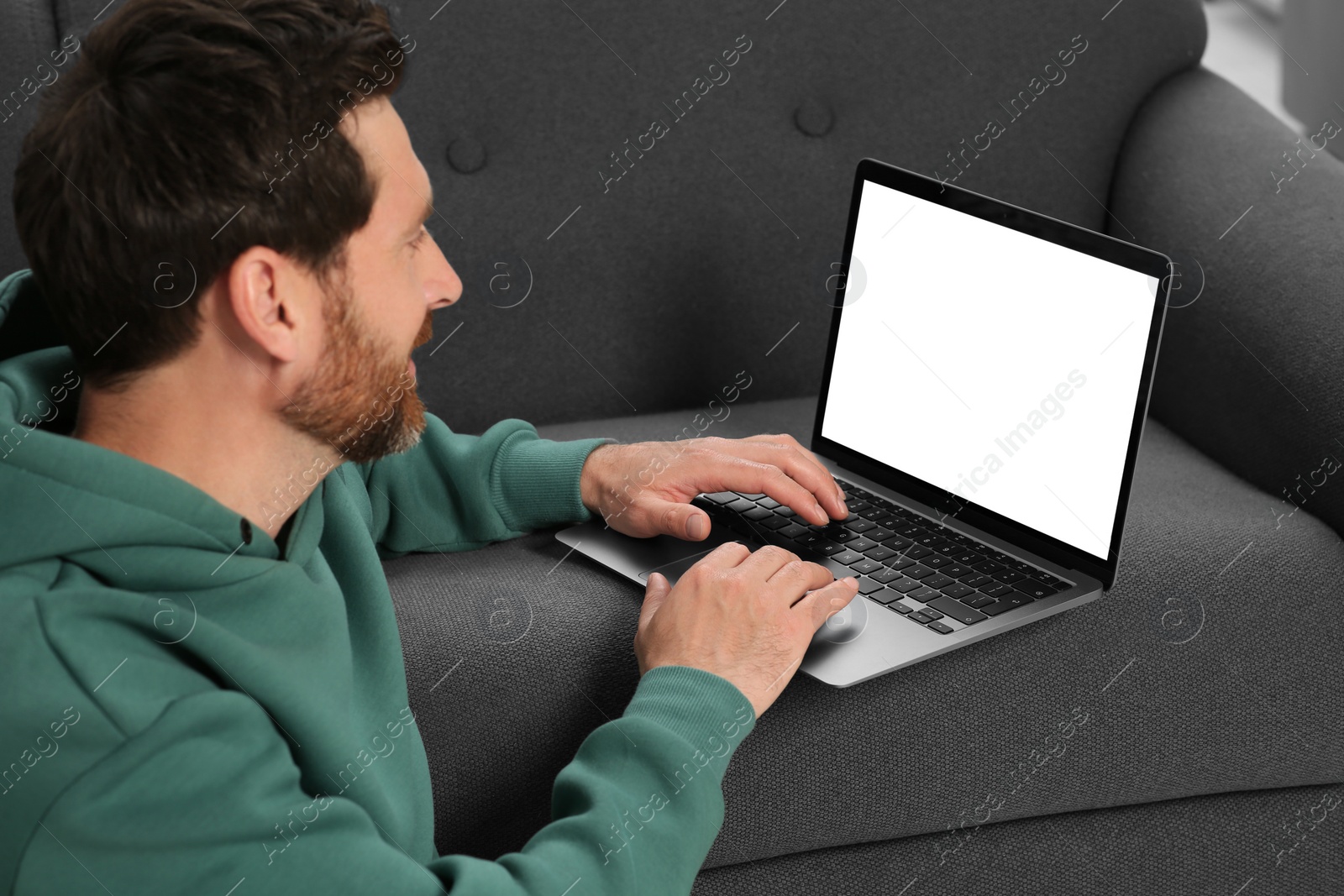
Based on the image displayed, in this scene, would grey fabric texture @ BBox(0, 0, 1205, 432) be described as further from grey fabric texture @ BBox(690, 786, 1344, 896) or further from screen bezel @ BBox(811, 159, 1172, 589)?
Answer: grey fabric texture @ BBox(690, 786, 1344, 896)

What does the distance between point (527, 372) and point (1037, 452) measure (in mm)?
655

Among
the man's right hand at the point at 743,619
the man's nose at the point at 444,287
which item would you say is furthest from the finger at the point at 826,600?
the man's nose at the point at 444,287

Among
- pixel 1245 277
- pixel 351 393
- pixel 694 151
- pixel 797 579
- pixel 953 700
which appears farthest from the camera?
pixel 694 151

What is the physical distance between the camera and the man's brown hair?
0.73 m

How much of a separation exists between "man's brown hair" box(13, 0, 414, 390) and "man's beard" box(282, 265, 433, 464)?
1.6 inches

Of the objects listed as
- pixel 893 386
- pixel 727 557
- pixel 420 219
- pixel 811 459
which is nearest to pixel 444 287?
pixel 420 219

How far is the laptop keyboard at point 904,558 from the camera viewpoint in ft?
3.52

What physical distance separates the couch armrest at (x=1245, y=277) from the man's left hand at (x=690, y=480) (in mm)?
535

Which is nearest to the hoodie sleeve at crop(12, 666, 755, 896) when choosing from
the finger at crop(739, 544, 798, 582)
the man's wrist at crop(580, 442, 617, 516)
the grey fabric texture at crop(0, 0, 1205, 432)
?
the finger at crop(739, 544, 798, 582)

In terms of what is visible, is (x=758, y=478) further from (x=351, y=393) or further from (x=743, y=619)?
(x=351, y=393)

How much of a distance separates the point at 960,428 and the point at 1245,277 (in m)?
0.46

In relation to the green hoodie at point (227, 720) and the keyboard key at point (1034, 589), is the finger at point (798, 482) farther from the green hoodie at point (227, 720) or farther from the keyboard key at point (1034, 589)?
the green hoodie at point (227, 720)

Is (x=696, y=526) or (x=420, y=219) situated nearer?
(x=420, y=219)

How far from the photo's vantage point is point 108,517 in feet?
2.29
